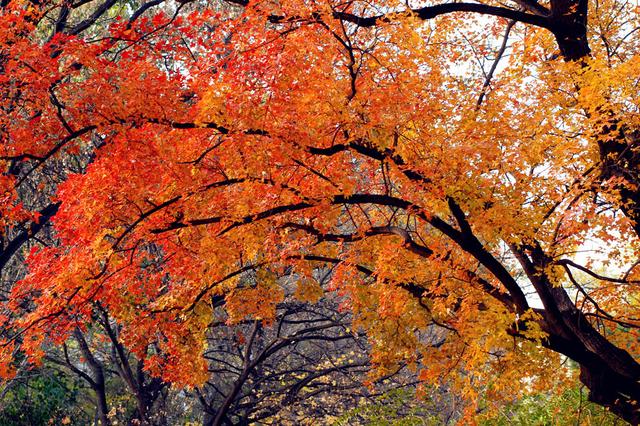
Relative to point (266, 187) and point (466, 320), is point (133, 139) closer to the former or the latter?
point (266, 187)

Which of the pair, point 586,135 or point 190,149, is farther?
point 190,149

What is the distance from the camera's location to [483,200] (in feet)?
25.0

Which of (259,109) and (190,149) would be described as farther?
(190,149)

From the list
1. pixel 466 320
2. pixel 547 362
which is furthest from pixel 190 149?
pixel 547 362

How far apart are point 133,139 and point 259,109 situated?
1.80 m

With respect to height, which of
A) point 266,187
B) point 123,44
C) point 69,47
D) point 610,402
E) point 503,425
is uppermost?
point 123,44

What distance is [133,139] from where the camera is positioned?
826cm

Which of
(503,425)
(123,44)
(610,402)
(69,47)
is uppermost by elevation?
(123,44)

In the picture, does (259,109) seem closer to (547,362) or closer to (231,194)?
(231,194)

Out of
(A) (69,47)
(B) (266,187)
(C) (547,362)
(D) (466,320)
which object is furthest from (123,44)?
(C) (547,362)

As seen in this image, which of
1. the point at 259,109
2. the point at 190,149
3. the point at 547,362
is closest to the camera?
the point at 259,109

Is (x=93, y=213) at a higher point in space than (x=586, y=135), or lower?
lower

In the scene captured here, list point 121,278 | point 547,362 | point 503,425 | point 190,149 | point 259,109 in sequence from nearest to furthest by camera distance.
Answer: point 259,109 → point 190,149 → point 547,362 → point 121,278 → point 503,425

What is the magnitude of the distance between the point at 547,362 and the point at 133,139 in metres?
5.80
